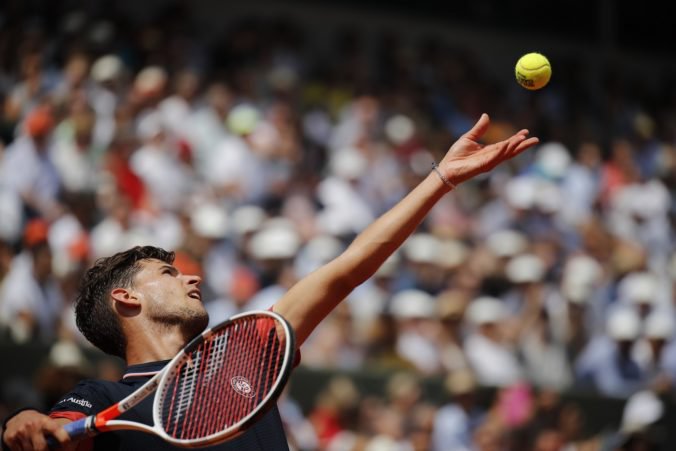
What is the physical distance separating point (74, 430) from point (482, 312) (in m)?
7.06

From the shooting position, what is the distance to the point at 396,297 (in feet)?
33.5

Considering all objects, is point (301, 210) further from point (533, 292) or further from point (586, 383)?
point (586, 383)

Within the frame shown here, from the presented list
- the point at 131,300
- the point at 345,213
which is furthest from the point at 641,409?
the point at 131,300

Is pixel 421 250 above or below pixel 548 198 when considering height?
above

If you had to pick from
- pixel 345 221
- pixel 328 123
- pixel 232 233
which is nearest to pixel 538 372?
pixel 345 221

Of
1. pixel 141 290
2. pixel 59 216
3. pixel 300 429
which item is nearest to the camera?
pixel 141 290

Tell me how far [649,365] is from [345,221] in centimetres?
316

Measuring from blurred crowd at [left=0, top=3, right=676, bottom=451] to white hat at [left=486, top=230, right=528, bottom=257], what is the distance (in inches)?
0.9

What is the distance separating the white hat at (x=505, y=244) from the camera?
11.4 meters

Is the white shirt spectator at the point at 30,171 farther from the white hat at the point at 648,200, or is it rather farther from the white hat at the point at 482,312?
the white hat at the point at 648,200

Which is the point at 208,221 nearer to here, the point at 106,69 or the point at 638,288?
the point at 106,69

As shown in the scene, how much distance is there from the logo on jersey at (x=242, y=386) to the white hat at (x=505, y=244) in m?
7.83

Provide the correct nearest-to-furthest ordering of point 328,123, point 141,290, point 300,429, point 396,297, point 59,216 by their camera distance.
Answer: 1. point 141,290
2. point 300,429
3. point 59,216
4. point 396,297
5. point 328,123

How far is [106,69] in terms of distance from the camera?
35.6 ft
